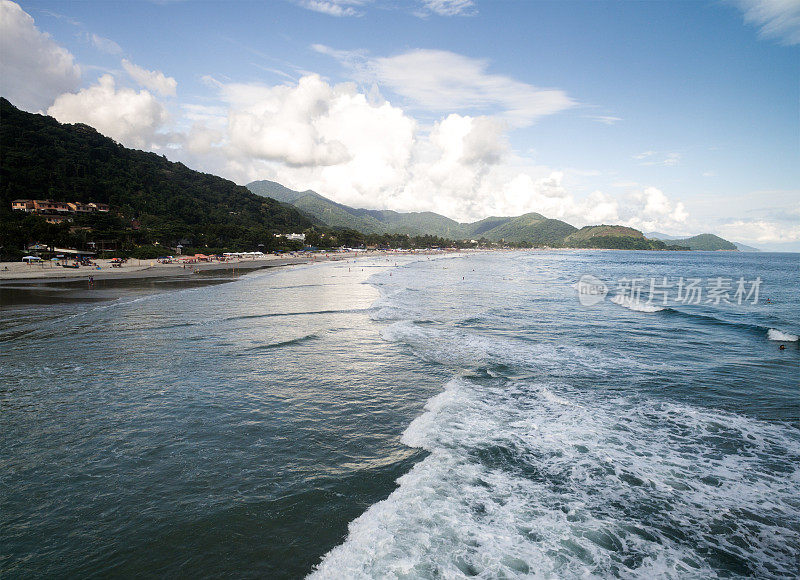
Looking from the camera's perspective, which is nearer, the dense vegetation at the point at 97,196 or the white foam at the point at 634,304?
the white foam at the point at 634,304

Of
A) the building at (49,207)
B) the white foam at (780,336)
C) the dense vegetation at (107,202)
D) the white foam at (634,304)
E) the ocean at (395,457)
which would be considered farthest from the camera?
the building at (49,207)

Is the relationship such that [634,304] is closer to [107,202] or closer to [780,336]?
[780,336]

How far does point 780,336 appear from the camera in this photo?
19328 millimetres

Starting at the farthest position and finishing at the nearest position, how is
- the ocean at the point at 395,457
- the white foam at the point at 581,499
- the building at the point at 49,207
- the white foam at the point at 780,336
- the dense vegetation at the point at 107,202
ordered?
the building at the point at 49,207, the dense vegetation at the point at 107,202, the white foam at the point at 780,336, the ocean at the point at 395,457, the white foam at the point at 581,499

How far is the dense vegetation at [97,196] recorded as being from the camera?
258 ft

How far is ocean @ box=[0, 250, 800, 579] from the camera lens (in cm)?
543

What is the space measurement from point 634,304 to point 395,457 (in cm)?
3080

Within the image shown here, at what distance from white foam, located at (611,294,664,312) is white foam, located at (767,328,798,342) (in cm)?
807

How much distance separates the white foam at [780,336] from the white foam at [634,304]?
8.07m

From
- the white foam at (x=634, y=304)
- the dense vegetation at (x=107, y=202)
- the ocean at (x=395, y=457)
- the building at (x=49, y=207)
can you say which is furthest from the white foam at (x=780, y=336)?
the building at (x=49, y=207)

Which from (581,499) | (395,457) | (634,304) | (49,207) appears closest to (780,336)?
(634,304)

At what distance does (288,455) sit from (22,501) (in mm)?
4460

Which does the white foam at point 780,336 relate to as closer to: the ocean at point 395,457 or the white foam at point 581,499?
the ocean at point 395,457

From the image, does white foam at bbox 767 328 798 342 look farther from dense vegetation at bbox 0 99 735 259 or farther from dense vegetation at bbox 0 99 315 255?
dense vegetation at bbox 0 99 315 255
